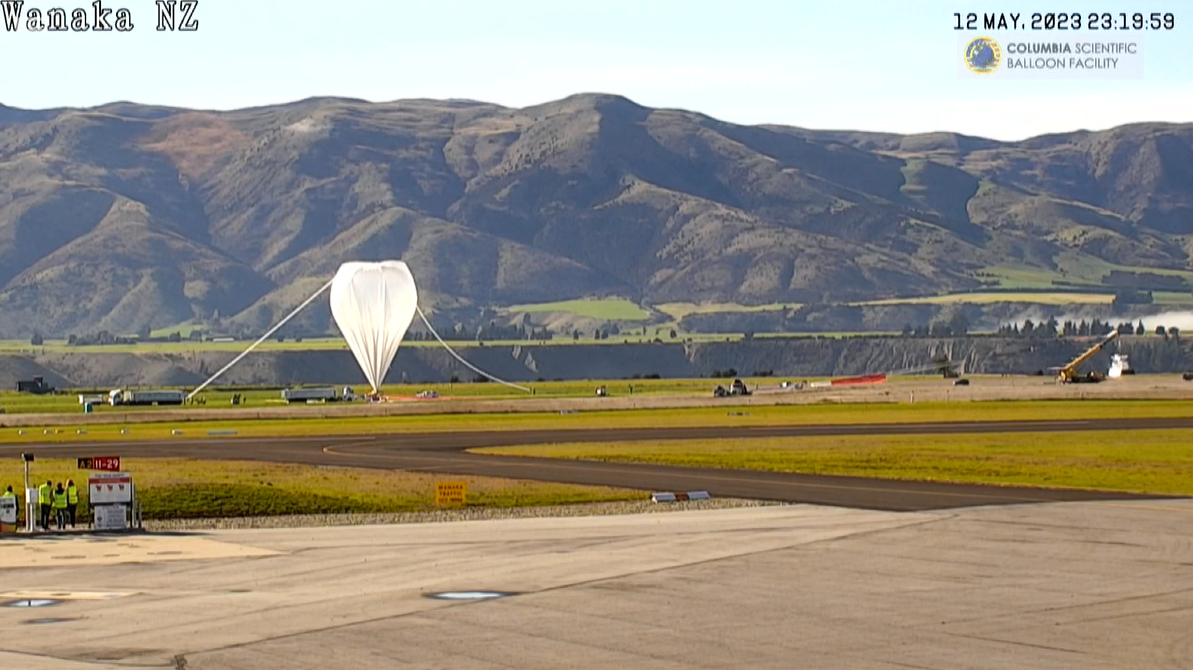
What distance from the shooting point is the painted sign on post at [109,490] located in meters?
57.4

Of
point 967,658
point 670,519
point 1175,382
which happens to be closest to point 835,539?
point 670,519

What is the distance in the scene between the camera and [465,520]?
196ft

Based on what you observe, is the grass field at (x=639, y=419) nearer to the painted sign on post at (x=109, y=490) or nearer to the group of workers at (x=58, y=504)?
the group of workers at (x=58, y=504)

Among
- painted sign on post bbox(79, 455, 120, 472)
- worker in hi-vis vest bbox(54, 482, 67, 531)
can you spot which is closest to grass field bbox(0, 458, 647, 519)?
painted sign on post bbox(79, 455, 120, 472)

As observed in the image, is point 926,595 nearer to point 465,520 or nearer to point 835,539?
point 835,539

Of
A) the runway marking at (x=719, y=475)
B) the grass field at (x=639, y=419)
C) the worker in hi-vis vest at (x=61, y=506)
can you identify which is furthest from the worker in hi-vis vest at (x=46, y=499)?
the grass field at (x=639, y=419)

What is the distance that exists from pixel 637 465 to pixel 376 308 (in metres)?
100

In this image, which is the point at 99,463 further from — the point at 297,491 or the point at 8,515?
the point at 297,491

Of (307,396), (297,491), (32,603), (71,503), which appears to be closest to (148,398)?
(307,396)

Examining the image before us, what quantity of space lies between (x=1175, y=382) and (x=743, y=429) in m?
86.5

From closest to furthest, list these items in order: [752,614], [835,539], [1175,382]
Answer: [752,614] → [835,539] → [1175,382]

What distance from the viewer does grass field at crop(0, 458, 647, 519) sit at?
208ft

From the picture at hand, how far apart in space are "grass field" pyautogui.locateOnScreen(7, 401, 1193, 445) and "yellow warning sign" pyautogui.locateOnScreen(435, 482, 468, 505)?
166 feet

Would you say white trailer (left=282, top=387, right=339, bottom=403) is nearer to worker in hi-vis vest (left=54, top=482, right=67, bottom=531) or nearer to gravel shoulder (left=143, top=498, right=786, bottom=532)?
gravel shoulder (left=143, top=498, right=786, bottom=532)
